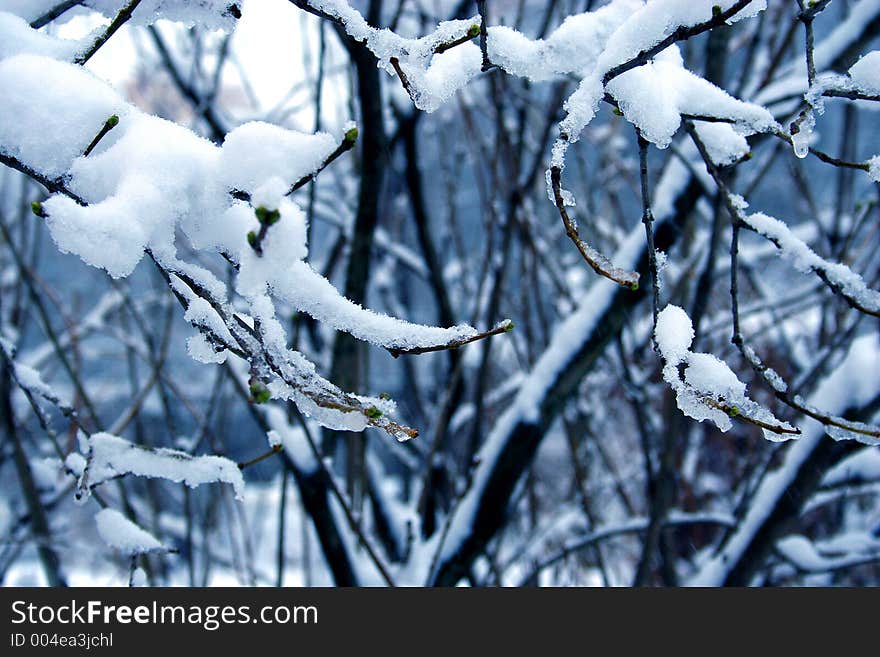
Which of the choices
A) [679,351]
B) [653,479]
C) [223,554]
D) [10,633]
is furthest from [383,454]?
[679,351]

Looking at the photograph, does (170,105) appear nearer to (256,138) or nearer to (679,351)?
(256,138)

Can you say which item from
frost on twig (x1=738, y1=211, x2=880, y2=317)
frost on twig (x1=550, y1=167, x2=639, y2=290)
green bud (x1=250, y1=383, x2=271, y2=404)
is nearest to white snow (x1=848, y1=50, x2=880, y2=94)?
frost on twig (x1=738, y1=211, x2=880, y2=317)

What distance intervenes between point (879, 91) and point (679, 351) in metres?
0.30

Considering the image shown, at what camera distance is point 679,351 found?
0.55m

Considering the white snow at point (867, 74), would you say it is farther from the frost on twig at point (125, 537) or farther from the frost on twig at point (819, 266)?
the frost on twig at point (125, 537)

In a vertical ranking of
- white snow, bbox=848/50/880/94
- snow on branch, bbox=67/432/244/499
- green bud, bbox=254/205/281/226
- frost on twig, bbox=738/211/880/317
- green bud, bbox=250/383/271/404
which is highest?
white snow, bbox=848/50/880/94

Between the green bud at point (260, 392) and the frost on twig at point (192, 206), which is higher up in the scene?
the frost on twig at point (192, 206)

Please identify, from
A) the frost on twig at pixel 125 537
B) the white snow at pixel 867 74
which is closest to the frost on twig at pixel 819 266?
the white snow at pixel 867 74

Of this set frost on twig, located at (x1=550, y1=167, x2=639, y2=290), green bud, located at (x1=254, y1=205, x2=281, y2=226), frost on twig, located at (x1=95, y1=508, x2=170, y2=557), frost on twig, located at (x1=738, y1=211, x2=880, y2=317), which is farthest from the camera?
frost on twig, located at (x1=95, y1=508, x2=170, y2=557)

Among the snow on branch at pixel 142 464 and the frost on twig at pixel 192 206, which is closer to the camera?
the frost on twig at pixel 192 206

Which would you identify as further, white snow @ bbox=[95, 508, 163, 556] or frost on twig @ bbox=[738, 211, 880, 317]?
white snow @ bbox=[95, 508, 163, 556]

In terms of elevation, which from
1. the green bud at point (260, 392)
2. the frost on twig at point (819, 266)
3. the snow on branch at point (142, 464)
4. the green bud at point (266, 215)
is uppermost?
the frost on twig at point (819, 266)

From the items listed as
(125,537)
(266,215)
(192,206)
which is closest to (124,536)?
(125,537)

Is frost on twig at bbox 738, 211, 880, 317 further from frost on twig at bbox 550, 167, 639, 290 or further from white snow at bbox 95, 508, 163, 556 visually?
white snow at bbox 95, 508, 163, 556
